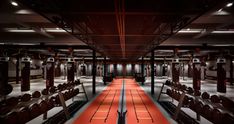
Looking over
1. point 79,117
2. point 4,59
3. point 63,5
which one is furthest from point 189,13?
point 4,59

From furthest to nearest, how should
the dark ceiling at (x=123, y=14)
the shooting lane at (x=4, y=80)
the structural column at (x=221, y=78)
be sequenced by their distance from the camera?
the structural column at (x=221, y=78) → the shooting lane at (x=4, y=80) → the dark ceiling at (x=123, y=14)

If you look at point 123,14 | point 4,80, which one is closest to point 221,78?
point 123,14

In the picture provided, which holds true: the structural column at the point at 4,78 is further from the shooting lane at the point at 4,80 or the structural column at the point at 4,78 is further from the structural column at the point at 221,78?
the structural column at the point at 221,78

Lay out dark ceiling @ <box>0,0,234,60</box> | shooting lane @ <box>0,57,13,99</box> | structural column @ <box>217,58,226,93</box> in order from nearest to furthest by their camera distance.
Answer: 1. dark ceiling @ <box>0,0,234,60</box>
2. shooting lane @ <box>0,57,13,99</box>
3. structural column @ <box>217,58,226,93</box>

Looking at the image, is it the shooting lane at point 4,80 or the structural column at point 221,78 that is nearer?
the shooting lane at point 4,80

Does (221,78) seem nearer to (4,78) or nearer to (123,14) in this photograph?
(123,14)

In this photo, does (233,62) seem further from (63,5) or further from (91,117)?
(63,5)

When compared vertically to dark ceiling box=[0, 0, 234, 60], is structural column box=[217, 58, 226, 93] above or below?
below

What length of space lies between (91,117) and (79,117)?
0.45 meters

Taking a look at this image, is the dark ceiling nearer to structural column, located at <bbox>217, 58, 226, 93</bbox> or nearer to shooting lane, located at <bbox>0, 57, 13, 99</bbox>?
shooting lane, located at <bbox>0, 57, 13, 99</bbox>

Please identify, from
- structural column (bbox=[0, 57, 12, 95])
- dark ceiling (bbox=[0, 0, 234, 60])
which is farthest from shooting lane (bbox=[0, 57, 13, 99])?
dark ceiling (bbox=[0, 0, 234, 60])

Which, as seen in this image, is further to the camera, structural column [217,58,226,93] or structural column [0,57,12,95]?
structural column [217,58,226,93]

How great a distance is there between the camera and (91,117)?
311 inches

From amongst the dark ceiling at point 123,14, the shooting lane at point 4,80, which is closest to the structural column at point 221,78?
the dark ceiling at point 123,14
